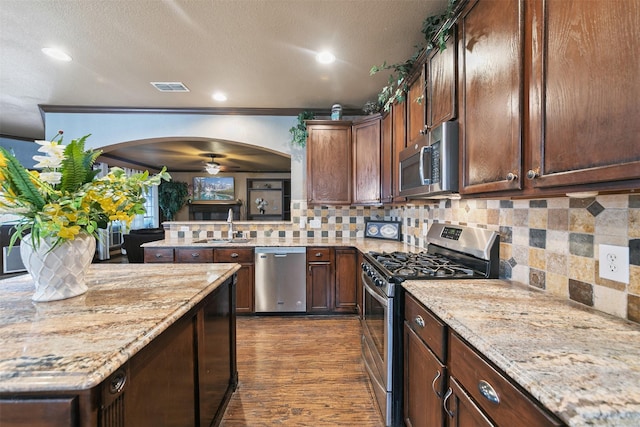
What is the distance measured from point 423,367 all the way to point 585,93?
1213 millimetres

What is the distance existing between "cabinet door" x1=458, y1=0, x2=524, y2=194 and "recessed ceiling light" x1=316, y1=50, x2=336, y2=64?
1180 mm

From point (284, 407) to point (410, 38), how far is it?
282cm

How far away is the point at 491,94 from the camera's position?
1227 millimetres

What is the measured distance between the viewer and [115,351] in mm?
755

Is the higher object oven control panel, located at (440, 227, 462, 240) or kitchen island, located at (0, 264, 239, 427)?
oven control panel, located at (440, 227, 462, 240)

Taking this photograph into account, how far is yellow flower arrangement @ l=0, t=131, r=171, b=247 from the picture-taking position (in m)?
1.02

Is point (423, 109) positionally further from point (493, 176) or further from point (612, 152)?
point (612, 152)

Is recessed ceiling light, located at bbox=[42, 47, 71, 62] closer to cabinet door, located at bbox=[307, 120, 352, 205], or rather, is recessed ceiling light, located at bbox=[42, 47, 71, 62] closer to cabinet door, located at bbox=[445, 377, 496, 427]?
cabinet door, located at bbox=[307, 120, 352, 205]

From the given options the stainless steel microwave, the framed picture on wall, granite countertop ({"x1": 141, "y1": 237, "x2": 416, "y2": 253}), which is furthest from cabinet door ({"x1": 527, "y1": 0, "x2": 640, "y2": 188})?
the framed picture on wall

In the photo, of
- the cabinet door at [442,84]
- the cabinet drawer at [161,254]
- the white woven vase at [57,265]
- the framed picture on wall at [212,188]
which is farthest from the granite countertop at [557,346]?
the framed picture on wall at [212,188]

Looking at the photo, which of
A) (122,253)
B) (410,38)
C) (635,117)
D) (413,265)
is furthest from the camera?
(122,253)

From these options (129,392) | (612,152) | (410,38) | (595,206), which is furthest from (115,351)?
(410,38)

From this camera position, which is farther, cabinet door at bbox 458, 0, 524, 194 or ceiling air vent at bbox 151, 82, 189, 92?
ceiling air vent at bbox 151, 82, 189, 92

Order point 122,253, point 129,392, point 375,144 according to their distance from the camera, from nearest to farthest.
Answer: point 129,392 → point 375,144 → point 122,253
